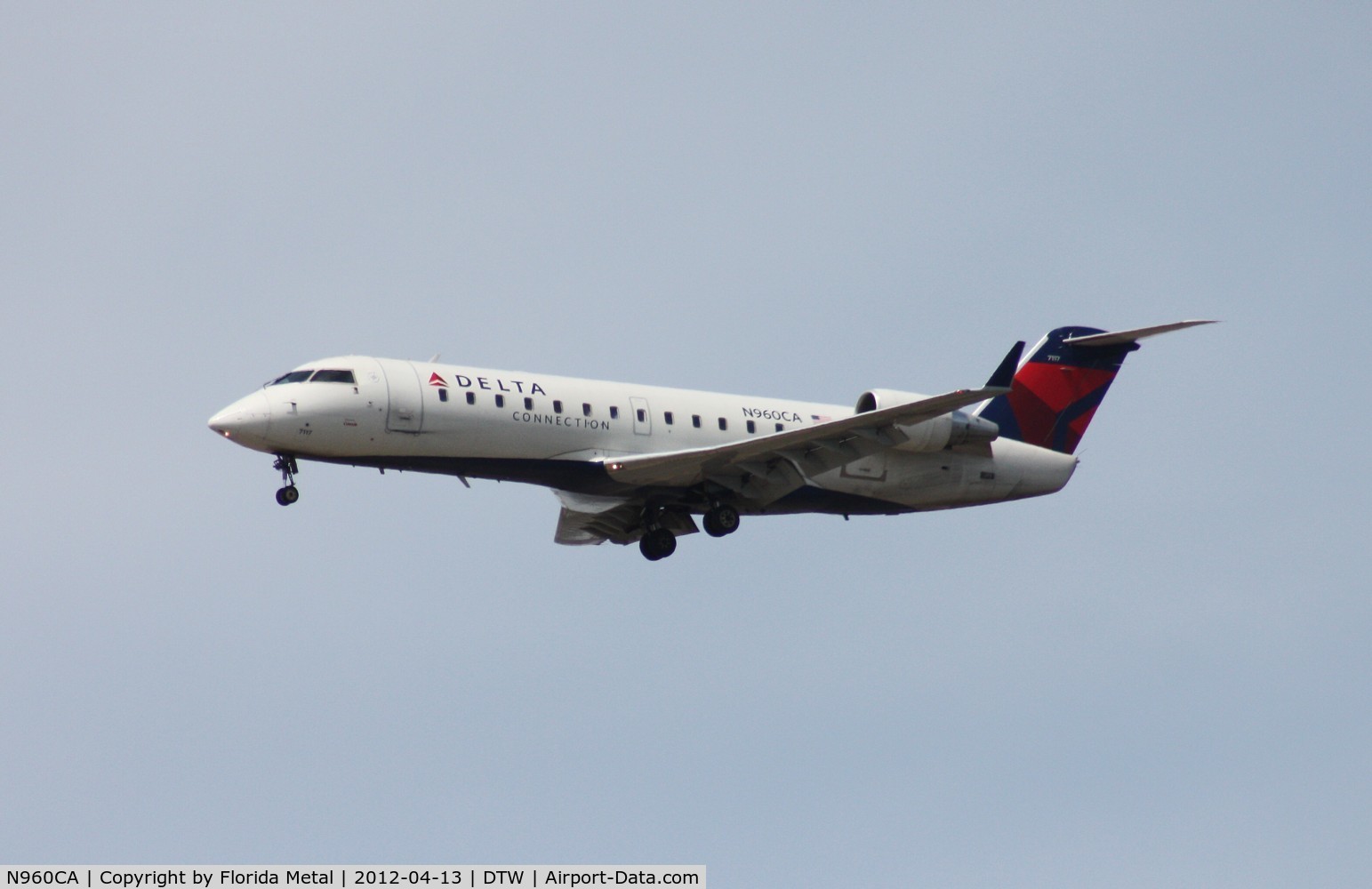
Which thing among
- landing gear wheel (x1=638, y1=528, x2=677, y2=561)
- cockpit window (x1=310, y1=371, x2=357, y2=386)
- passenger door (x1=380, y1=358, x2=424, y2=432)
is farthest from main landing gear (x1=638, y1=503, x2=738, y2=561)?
cockpit window (x1=310, y1=371, x2=357, y2=386)

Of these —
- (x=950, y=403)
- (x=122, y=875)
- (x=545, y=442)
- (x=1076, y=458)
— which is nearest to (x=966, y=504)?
(x=1076, y=458)

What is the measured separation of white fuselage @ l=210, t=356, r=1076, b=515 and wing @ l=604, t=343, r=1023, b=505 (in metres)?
0.45

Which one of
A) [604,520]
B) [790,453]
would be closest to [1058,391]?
[790,453]

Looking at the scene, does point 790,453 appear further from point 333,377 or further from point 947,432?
point 333,377

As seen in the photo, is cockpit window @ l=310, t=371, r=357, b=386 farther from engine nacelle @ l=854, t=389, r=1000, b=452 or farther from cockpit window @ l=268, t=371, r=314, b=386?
engine nacelle @ l=854, t=389, r=1000, b=452

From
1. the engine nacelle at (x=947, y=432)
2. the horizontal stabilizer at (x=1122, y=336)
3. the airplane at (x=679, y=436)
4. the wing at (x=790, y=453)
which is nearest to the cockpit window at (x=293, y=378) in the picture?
the airplane at (x=679, y=436)

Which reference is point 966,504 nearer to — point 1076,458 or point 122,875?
point 1076,458

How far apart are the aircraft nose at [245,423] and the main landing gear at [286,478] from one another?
2.05 ft

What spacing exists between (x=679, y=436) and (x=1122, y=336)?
350 inches

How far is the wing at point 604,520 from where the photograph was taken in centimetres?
3241

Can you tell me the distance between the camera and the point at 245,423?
28.4 m

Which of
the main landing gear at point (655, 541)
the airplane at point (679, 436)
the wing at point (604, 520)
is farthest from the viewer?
the main landing gear at point (655, 541)

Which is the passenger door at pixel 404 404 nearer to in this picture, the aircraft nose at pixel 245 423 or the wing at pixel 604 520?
the aircraft nose at pixel 245 423

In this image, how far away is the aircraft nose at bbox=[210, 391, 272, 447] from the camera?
28.4 m
